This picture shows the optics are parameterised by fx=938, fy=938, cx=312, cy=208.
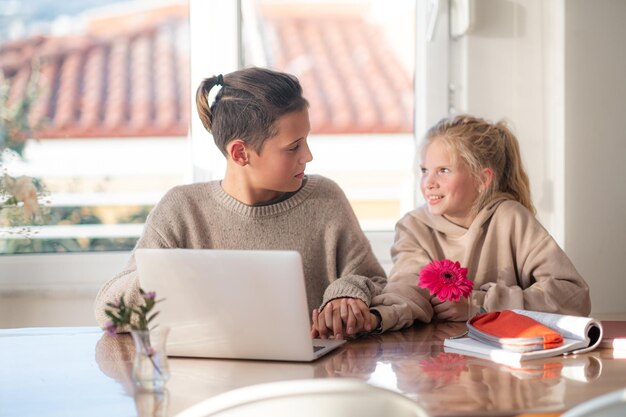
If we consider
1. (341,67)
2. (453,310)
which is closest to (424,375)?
(453,310)

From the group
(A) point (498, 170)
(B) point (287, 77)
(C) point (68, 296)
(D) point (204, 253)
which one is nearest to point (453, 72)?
(A) point (498, 170)

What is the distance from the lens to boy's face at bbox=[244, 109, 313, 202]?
215cm

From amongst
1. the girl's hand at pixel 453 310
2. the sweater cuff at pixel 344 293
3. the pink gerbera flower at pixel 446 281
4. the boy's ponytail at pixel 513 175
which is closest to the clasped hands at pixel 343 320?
the sweater cuff at pixel 344 293

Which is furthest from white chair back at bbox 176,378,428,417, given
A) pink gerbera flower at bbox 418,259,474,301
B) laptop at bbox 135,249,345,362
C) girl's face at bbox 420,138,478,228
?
girl's face at bbox 420,138,478,228

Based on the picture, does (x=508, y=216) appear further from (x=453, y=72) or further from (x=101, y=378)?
(x=101, y=378)

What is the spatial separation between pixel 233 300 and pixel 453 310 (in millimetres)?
683

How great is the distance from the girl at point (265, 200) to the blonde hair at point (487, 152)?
302 millimetres

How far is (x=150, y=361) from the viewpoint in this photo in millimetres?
1342

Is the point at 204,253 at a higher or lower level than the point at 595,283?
higher

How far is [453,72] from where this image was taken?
296 centimetres

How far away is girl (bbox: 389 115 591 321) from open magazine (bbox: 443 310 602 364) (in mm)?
313

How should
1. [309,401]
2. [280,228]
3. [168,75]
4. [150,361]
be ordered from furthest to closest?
[168,75], [280,228], [150,361], [309,401]

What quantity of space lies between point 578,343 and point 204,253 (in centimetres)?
69

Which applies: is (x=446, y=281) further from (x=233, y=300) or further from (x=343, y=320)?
(x=233, y=300)
